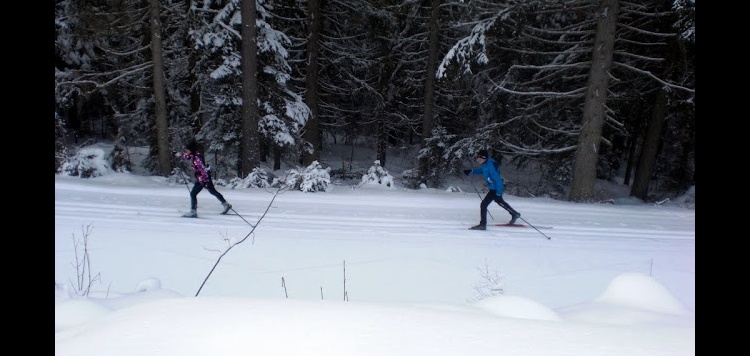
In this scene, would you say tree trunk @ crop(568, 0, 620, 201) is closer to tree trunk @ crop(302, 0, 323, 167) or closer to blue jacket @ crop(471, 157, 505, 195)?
blue jacket @ crop(471, 157, 505, 195)

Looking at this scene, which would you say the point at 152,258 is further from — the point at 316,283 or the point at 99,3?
the point at 99,3

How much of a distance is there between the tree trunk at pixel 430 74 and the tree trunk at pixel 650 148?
28.4 feet

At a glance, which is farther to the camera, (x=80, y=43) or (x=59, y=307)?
(x=80, y=43)

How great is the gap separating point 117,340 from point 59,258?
6238mm

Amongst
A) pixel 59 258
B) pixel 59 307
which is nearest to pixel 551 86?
pixel 59 258

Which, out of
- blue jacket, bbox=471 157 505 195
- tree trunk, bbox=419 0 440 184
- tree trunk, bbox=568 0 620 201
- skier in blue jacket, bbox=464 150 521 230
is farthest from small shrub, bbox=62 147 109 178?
tree trunk, bbox=568 0 620 201

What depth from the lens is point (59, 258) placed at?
7148 mm

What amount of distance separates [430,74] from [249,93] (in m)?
8.54

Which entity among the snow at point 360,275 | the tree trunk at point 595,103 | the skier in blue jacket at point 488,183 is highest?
the tree trunk at point 595,103

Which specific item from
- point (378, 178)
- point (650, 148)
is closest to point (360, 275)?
point (378, 178)

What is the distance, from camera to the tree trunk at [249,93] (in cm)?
1425

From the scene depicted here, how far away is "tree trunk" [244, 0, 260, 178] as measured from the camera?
46.8 ft

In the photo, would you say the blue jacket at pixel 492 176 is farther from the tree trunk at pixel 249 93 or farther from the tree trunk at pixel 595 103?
the tree trunk at pixel 249 93

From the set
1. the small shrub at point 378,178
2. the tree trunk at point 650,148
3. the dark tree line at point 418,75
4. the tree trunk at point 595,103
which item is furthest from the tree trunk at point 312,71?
the tree trunk at point 650,148
